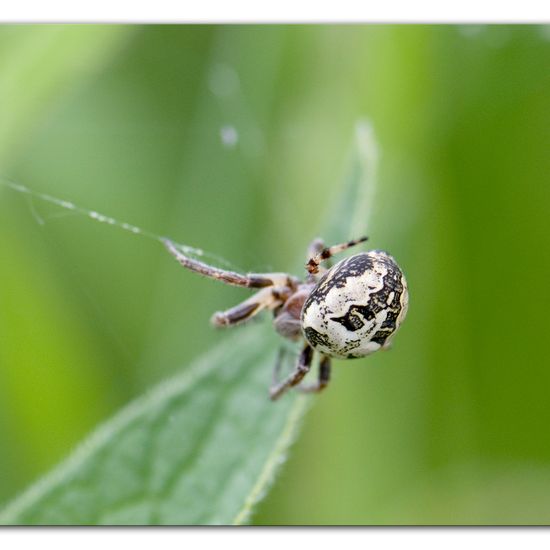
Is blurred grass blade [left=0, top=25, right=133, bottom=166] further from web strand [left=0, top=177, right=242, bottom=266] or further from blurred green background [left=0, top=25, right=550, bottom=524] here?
web strand [left=0, top=177, right=242, bottom=266]

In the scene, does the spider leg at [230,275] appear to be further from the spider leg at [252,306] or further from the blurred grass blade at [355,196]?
the blurred grass blade at [355,196]

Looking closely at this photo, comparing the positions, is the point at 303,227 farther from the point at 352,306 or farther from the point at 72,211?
the point at 352,306

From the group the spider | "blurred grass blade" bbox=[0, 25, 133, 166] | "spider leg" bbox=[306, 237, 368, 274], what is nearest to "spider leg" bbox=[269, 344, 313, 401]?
the spider

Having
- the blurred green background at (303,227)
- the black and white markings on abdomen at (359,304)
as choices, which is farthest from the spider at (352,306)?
the blurred green background at (303,227)

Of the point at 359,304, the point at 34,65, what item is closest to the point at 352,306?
the point at 359,304
